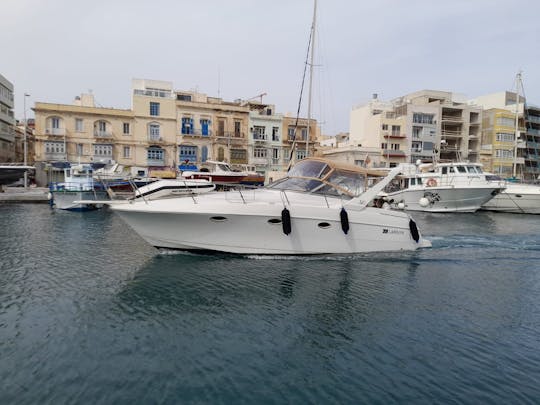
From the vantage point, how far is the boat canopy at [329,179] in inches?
528

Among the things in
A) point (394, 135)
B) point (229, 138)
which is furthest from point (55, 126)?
point (394, 135)

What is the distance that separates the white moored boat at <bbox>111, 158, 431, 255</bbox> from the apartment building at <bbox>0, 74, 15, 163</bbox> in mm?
50715

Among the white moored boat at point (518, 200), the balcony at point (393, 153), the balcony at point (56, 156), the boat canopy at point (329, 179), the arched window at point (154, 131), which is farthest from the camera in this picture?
the balcony at point (393, 153)

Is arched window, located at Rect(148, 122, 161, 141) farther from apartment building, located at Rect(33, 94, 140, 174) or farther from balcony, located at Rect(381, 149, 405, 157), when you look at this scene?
balcony, located at Rect(381, 149, 405, 157)

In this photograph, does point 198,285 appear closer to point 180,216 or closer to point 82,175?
point 180,216

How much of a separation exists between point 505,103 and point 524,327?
244ft

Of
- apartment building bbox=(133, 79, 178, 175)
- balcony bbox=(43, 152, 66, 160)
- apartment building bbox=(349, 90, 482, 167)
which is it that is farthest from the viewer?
apartment building bbox=(349, 90, 482, 167)

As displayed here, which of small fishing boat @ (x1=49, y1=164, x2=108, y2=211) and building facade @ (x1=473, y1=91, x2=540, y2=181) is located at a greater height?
building facade @ (x1=473, y1=91, x2=540, y2=181)

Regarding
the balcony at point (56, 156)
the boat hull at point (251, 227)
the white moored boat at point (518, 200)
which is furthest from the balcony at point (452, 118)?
the boat hull at point (251, 227)

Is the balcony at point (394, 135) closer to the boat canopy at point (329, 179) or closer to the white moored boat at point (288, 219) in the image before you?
the boat canopy at point (329, 179)

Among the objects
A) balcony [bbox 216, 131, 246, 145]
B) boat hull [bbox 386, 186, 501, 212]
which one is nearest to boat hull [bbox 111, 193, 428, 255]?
boat hull [bbox 386, 186, 501, 212]

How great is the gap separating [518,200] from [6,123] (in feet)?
205

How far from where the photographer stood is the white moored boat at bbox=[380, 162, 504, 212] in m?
32.1

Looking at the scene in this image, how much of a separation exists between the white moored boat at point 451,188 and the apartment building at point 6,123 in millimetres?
50461
